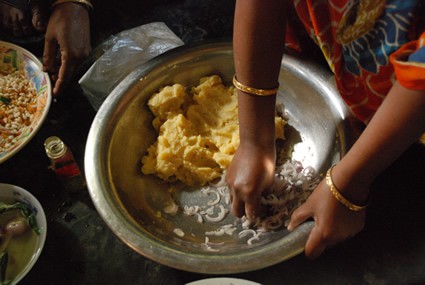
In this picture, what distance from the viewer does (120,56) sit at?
58.5 inches

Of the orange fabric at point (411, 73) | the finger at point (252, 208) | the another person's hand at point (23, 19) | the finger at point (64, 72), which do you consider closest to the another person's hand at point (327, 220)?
the finger at point (252, 208)

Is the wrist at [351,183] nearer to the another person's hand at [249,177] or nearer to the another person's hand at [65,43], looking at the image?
the another person's hand at [249,177]

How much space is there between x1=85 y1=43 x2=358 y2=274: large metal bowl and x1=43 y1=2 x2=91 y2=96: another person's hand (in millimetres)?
304

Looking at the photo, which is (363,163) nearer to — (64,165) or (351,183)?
(351,183)

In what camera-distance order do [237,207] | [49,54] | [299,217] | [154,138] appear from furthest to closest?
[49,54] < [154,138] < [237,207] < [299,217]

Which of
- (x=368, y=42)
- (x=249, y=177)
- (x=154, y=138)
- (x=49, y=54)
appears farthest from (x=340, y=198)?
(x=49, y=54)

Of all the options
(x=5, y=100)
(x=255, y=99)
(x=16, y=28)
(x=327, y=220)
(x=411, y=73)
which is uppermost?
(x=411, y=73)

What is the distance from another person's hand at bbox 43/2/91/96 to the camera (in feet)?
4.73

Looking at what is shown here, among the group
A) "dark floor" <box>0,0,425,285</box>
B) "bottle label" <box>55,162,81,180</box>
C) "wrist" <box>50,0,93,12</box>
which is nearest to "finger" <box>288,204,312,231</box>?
"dark floor" <box>0,0,425,285</box>

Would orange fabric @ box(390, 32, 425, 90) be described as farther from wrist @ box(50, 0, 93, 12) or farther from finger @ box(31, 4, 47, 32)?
finger @ box(31, 4, 47, 32)

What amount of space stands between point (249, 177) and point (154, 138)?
1.45 ft

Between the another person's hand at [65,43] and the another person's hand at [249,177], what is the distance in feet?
2.50

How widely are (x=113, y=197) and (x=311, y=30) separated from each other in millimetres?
768

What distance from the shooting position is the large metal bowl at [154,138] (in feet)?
3.11
